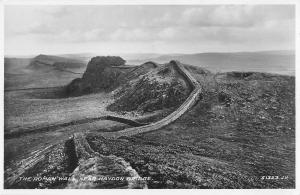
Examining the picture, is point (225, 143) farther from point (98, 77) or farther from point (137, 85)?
point (98, 77)

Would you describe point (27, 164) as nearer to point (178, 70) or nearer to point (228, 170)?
point (228, 170)

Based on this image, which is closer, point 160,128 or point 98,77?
point 160,128

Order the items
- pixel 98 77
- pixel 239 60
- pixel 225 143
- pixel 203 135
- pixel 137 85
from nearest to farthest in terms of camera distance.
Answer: pixel 225 143
pixel 203 135
pixel 137 85
pixel 98 77
pixel 239 60

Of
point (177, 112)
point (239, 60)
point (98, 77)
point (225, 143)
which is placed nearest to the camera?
point (225, 143)

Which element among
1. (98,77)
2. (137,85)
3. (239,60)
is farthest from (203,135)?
(239,60)

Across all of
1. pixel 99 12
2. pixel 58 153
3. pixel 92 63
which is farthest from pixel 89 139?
pixel 92 63

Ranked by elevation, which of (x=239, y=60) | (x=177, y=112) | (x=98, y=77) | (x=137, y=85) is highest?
(x=239, y=60)

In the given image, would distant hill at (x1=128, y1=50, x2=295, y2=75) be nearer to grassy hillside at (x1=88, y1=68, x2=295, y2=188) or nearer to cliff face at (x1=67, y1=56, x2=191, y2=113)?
cliff face at (x1=67, y1=56, x2=191, y2=113)

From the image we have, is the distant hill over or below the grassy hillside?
over

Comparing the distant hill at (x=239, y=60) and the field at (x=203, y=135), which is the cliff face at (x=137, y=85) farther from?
the distant hill at (x=239, y=60)

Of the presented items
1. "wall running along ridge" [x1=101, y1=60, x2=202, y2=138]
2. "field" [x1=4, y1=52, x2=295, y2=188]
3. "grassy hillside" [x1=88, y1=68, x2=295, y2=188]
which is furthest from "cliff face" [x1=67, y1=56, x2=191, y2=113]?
"grassy hillside" [x1=88, y1=68, x2=295, y2=188]
